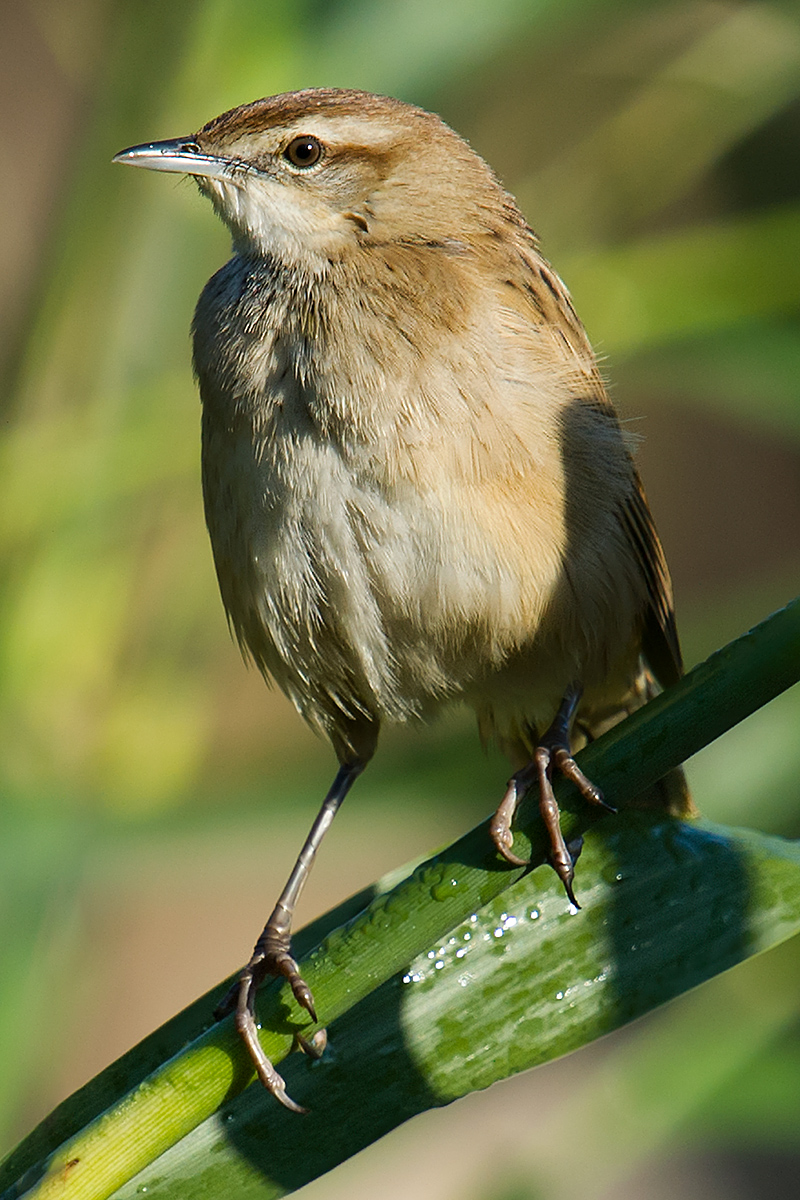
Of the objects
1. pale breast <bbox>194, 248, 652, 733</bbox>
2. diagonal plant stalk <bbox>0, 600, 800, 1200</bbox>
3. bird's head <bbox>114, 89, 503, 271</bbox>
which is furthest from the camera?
bird's head <bbox>114, 89, 503, 271</bbox>

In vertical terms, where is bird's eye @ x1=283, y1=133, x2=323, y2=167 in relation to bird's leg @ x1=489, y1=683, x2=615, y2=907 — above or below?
above

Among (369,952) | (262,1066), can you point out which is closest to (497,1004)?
(369,952)

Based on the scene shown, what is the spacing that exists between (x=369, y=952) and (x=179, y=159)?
1533 millimetres

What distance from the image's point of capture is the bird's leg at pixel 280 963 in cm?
148

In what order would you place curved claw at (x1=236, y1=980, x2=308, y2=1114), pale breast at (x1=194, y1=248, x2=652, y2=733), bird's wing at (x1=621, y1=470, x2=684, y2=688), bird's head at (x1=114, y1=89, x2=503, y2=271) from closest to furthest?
curved claw at (x1=236, y1=980, x2=308, y2=1114), pale breast at (x1=194, y1=248, x2=652, y2=733), bird's head at (x1=114, y1=89, x2=503, y2=271), bird's wing at (x1=621, y1=470, x2=684, y2=688)

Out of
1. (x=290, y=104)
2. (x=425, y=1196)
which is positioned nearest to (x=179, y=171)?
(x=290, y=104)

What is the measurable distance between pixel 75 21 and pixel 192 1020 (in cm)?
327

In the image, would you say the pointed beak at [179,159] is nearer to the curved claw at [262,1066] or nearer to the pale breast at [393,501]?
the pale breast at [393,501]

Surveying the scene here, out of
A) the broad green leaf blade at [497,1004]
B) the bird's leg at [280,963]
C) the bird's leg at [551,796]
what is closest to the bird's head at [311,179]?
the bird's leg at [551,796]

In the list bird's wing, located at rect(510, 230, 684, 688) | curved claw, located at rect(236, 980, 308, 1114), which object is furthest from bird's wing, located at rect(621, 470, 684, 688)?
curved claw, located at rect(236, 980, 308, 1114)

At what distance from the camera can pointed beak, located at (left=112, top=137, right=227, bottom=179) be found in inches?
95.3

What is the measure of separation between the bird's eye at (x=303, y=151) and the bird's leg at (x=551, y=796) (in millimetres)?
1077

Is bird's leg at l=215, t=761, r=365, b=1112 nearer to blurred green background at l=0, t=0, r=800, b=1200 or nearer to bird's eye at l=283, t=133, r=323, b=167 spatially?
blurred green background at l=0, t=0, r=800, b=1200

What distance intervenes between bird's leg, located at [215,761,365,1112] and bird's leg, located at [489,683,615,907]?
28 cm
